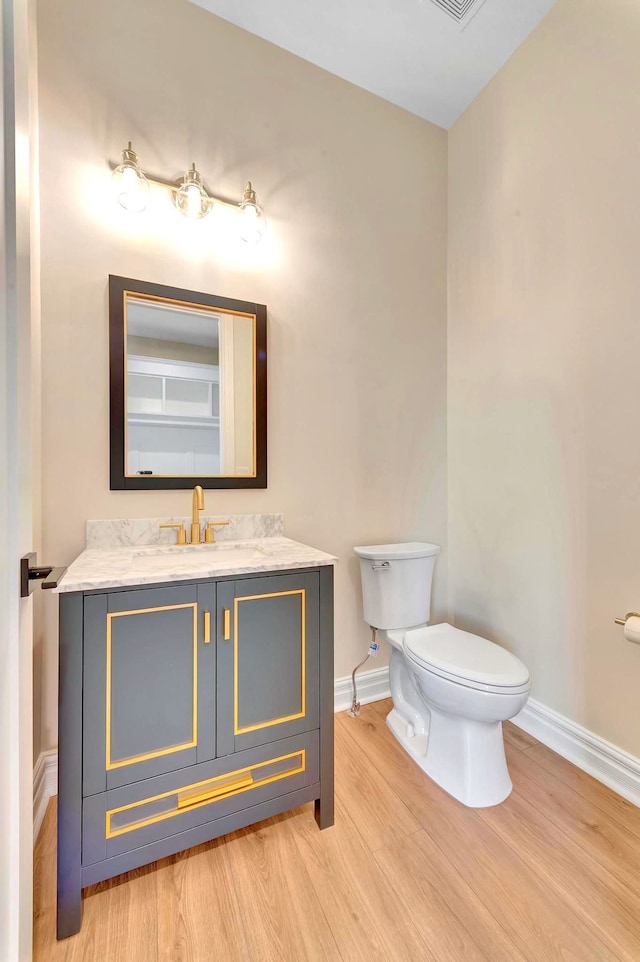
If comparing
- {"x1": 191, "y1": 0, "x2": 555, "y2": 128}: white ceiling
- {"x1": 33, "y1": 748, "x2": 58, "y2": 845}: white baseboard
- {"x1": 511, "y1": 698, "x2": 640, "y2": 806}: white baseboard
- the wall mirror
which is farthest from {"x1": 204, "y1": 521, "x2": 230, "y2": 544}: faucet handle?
{"x1": 191, "y1": 0, "x2": 555, "y2": 128}: white ceiling

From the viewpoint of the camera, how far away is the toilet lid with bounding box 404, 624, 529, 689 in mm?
1329

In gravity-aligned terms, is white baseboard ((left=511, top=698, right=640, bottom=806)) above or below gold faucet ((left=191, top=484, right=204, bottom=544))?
below

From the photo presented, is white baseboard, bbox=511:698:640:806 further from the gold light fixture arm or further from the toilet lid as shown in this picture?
the gold light fixture arm

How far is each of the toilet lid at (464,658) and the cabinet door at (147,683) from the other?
0.77m

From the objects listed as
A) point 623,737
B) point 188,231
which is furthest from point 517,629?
point 188,231

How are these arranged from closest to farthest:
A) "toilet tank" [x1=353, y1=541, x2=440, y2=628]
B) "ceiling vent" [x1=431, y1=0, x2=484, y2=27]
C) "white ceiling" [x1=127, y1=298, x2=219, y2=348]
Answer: "white ceiling" [x1=127, y1=298, x2=219, y2=348] < "ceiling vent" [x1=431, y1=0, x2=484, y2=27] < "toilet tank" [x1=353, y1=541, x2=440, y2=628]

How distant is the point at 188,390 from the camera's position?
1.62 metres

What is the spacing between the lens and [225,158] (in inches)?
66.4

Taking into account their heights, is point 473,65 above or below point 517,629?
above

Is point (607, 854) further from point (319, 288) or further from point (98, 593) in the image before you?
point (319, 288)

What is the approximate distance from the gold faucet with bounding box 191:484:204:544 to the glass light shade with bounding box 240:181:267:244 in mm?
1057

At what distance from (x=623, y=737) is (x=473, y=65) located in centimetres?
290

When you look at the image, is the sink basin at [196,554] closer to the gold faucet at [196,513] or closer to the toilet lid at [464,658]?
the gold faucet at [196,513]

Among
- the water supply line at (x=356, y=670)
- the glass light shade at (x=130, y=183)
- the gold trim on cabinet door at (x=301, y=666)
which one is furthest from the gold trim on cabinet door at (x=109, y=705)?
the glass light shade at (x=130, y=183)
